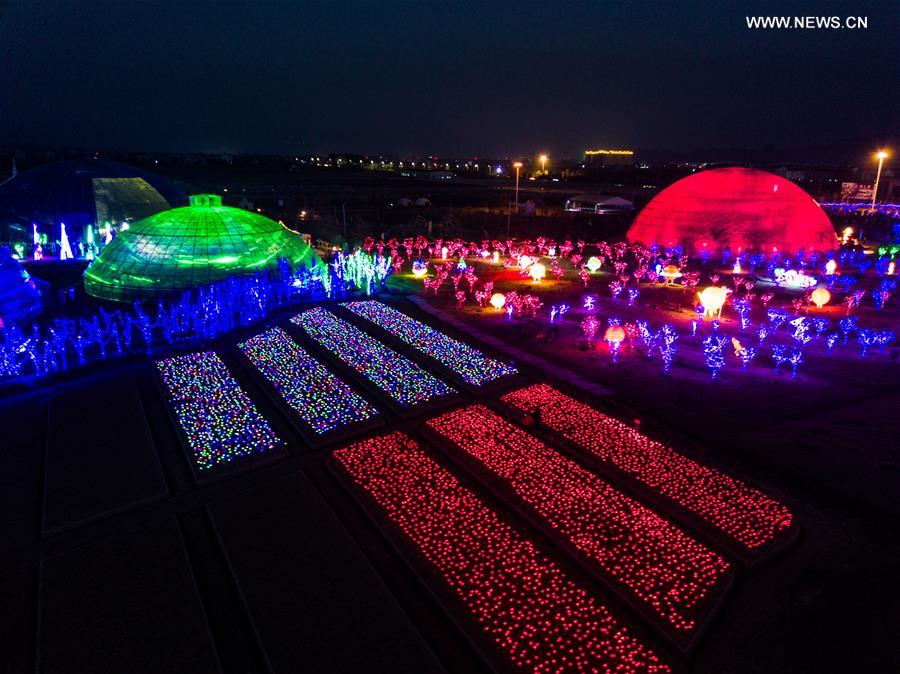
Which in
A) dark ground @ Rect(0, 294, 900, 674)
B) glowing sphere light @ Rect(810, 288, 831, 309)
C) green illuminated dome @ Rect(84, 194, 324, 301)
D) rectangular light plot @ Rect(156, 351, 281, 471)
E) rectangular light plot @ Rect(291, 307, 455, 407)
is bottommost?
dark ground @ Rect(0, 294, 900, 674)

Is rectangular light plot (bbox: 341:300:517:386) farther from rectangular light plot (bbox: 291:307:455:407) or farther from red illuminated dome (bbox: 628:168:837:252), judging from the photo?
red illuminated dome (bbox: 628:168:837:252)

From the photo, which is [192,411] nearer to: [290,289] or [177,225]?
[290,289]

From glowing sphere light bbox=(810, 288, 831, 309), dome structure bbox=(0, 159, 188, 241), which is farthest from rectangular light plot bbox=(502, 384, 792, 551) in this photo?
dome structure bbox=(0, 159, 188, 241)

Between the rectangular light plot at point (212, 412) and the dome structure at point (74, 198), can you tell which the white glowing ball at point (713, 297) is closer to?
the rectangular light plot at point (212, 412)

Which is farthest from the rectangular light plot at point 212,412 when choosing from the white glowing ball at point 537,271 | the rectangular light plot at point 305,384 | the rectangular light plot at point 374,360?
the white glowing ball at point 537,271

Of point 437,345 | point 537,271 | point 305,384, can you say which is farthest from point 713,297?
point 305,384
